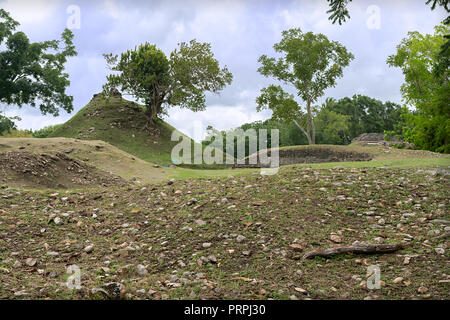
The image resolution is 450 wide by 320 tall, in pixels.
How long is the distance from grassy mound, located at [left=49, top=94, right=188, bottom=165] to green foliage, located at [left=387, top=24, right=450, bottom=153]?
17.8 metres

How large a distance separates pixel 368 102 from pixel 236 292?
Result: 61.9 metres

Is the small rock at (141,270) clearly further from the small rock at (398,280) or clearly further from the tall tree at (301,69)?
the tall tree at (301,69)

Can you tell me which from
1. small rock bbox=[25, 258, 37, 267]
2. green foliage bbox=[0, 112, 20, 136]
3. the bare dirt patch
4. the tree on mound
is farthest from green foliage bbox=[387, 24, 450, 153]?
green foliage bbox=[0, 112, 20, 136]

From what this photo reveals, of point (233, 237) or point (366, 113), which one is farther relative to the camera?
point (366, 113)

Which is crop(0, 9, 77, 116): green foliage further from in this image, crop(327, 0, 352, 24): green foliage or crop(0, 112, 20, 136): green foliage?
crop(327, 0, 352, 24): green foliage

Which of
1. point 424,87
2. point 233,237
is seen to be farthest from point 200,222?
point 424,87

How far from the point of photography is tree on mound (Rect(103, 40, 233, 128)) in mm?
28484

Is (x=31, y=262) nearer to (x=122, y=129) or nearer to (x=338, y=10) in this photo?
(x=338, y=10)

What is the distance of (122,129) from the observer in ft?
94.1

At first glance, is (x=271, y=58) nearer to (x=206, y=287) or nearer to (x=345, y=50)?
(x=345, y=50)

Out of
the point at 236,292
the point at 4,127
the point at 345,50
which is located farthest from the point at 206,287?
the point at 4,127

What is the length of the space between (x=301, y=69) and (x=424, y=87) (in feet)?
38.4

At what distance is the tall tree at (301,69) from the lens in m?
23.6
